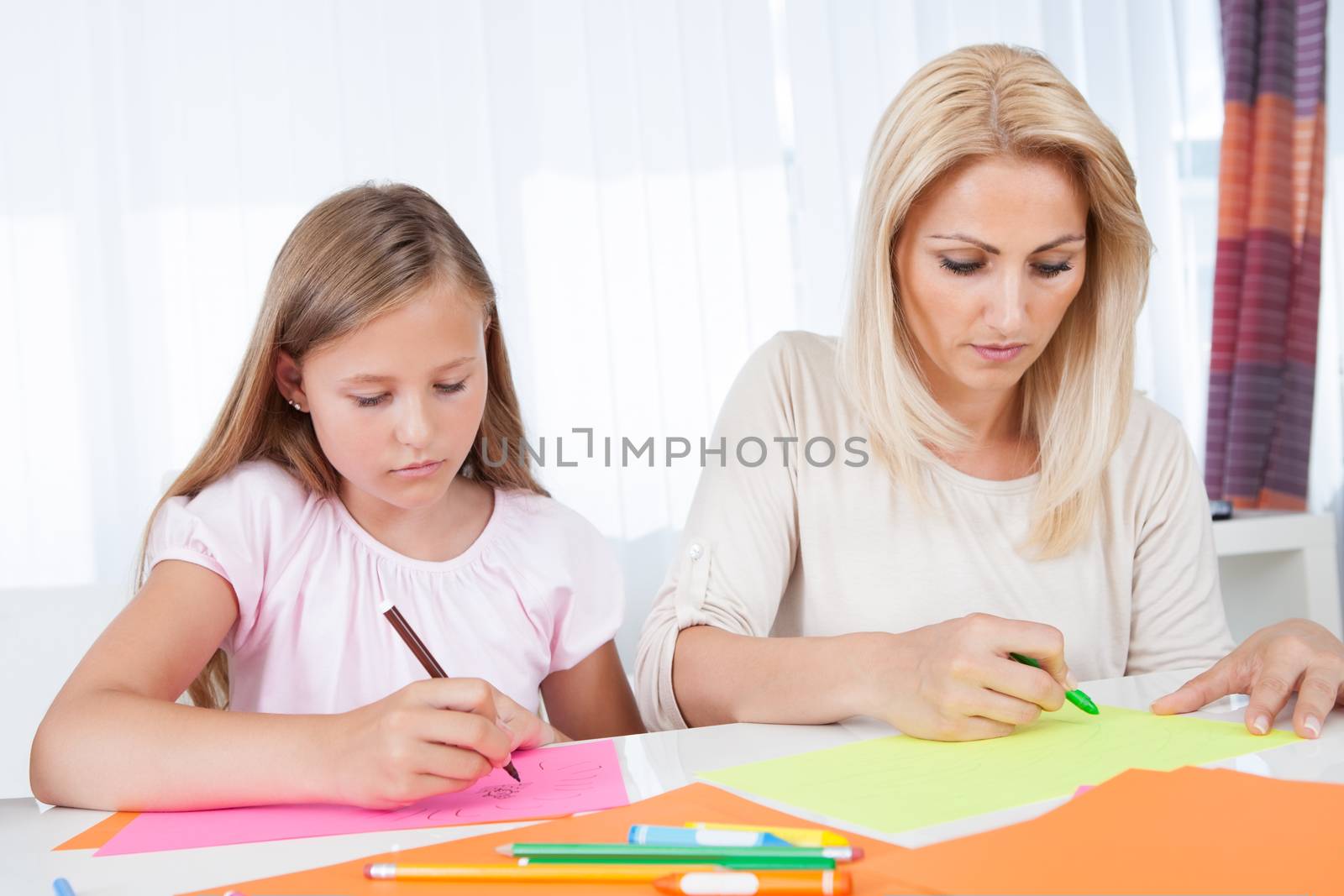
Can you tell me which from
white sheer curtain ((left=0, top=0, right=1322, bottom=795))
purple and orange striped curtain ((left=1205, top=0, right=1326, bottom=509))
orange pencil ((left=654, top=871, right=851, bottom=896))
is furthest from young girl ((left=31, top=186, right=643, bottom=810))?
purple and orange striped curtain ((left=1205, top=0, right=1326, bottom=509))

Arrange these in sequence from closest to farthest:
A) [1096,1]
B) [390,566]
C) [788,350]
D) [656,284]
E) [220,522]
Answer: [220,522] < [390,566] < [788,350] < [656,284] < [1096,1]

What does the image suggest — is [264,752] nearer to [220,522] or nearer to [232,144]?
[220,522]

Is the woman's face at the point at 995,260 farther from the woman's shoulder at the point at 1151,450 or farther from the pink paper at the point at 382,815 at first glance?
the pink paper at the point at 382,815

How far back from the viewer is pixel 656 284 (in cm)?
252

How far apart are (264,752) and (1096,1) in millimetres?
2683

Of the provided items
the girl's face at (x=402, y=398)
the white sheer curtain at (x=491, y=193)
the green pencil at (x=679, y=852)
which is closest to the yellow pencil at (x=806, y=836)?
the green pencil at (x=679, y=852)

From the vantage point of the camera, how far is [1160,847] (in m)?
0.58

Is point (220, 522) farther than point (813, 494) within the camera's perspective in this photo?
No

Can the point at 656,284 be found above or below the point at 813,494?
above

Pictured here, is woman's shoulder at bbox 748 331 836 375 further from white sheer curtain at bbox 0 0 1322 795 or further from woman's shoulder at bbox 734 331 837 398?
white sheer curtain at bbox 0 0 1322 795

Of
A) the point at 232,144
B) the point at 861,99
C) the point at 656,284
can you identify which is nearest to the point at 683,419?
Result: the point at 656,284

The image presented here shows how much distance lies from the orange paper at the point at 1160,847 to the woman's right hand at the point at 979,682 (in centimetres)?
12

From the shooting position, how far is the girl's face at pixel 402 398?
1.01 m

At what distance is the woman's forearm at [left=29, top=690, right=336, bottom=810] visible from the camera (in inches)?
28.7
